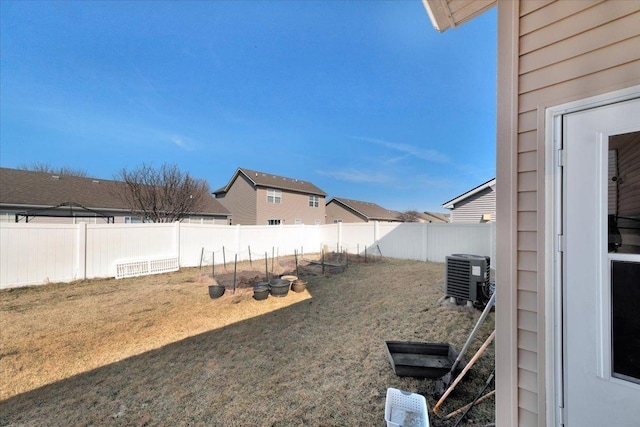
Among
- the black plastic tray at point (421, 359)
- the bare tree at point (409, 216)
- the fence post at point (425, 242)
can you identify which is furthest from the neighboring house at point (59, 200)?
the bare tree at point (409, 216)

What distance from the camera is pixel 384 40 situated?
30.8 ft

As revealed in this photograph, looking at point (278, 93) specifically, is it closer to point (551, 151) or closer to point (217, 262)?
point (217, 262)

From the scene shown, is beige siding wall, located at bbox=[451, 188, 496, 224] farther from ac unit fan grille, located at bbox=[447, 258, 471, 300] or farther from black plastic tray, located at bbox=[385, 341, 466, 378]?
black plastic tray, located at bbox=[385, 341, 466, 378]

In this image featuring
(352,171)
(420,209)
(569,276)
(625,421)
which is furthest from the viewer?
(420,209)

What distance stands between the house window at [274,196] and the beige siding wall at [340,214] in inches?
349

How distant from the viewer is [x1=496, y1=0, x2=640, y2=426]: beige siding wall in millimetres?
1249

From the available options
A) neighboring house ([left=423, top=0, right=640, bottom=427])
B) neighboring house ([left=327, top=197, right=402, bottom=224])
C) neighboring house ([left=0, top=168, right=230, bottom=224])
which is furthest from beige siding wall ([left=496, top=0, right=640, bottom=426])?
neighboring house ([left=327, top=197, right=402, bottom=224])

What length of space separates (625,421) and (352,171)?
108 ft

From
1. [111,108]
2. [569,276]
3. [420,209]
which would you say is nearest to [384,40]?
[569,276]

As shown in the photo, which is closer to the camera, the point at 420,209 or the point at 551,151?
the point at 551,151

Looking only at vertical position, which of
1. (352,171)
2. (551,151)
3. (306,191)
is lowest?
(551,151)

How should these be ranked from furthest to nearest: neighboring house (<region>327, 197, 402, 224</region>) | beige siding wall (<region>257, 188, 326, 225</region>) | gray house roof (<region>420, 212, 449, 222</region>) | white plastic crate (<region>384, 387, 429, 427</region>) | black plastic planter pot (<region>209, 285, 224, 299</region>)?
gray house roof (<region>420, 212, 449, 222</region>), neighboring house (<region>327, 197, 402, 224</region>), beige siding wall (<region>257, 188, 326, 225</region>), black plastic planter pot (<region>209, 285, 224, 299</region>), white plastic crate (<region>384, 387, 429, 427</region>)

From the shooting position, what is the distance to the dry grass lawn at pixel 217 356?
221 cm

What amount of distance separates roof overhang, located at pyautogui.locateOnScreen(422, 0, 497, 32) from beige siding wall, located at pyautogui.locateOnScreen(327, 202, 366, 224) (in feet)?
82.6
